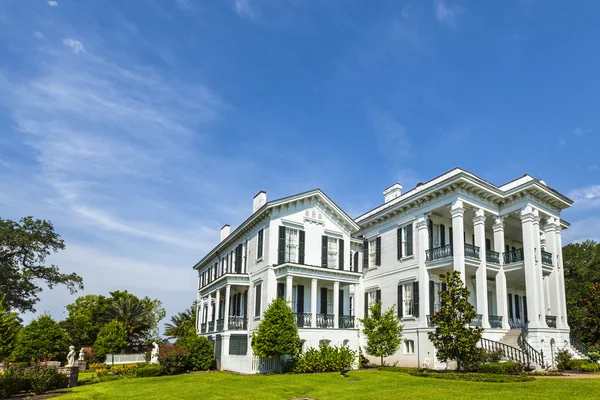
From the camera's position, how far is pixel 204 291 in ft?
120

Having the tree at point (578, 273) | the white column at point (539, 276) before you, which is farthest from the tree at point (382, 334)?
the tree at point (578, 273)

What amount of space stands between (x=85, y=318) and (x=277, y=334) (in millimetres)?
37505

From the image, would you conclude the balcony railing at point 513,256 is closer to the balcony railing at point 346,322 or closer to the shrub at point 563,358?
the shrub at point 563,358

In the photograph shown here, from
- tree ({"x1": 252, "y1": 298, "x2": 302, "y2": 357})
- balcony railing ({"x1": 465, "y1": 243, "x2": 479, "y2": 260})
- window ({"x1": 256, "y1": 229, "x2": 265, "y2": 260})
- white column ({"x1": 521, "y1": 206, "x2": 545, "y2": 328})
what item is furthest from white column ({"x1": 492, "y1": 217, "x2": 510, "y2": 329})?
window ({"x1": 256, "y1": 229, "x2": 265, "y2": 260})

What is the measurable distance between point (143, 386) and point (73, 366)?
508cm

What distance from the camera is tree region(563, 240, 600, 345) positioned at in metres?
39.7

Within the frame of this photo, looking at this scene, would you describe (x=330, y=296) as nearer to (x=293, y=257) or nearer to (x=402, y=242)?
(x=293, y=257)

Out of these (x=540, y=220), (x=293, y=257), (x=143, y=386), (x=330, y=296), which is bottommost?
(x=143, y=386)

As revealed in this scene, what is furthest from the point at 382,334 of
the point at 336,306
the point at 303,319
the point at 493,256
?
the point at 493,256

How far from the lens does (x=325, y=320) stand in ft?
92.9

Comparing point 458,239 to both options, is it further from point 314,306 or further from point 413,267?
point 314,306

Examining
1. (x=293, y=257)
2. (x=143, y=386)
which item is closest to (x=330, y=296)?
(x=293, y=257)

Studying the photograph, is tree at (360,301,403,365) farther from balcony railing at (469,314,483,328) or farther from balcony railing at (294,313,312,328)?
balcony railing at (469,314,483,328)

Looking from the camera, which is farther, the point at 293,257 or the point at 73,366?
the point at 293,257
